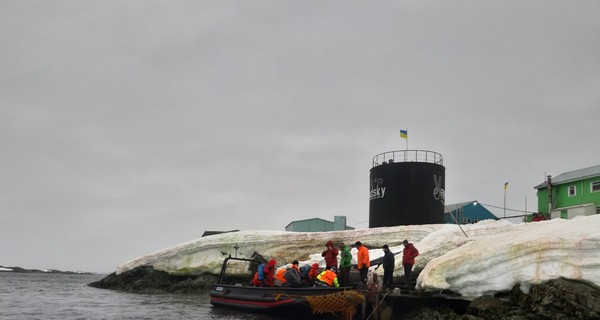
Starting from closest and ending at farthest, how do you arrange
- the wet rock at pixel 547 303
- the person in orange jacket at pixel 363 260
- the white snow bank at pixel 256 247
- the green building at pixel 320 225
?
the wet rock at pixel 547 303
the person in orange jacket at pixel 363 260
the white snow bank at pixel 256 247
the green building at pixel 320 225

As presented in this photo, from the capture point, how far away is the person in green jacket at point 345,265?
21.8 meters

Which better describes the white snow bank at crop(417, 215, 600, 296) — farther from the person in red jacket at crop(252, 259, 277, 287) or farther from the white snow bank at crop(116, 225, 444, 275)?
the white snow bank at crop(116, 225, 444, 275)

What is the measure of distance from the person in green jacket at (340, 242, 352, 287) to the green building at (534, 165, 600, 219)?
2213 centimetres

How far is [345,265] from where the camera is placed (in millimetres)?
21922

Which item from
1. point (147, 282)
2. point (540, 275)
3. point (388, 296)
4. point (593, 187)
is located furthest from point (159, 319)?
point (593, 187)

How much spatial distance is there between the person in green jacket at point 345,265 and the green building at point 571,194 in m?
22.1

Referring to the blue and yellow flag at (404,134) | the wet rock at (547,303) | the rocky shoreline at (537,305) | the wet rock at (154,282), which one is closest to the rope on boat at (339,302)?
the rocky shoreline at (537,305)

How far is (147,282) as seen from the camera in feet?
149

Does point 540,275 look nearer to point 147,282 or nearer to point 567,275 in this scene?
point 567,275

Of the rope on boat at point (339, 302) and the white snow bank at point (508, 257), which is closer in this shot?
the white snow bank at point (508, 257)

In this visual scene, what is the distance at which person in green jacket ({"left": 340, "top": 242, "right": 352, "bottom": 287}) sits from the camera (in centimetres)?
2181

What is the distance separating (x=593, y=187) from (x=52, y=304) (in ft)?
121

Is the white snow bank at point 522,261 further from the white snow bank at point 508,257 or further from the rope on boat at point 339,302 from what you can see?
the rope on boat at point 339,302

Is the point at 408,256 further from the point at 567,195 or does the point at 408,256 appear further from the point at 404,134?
the point at 567,195
